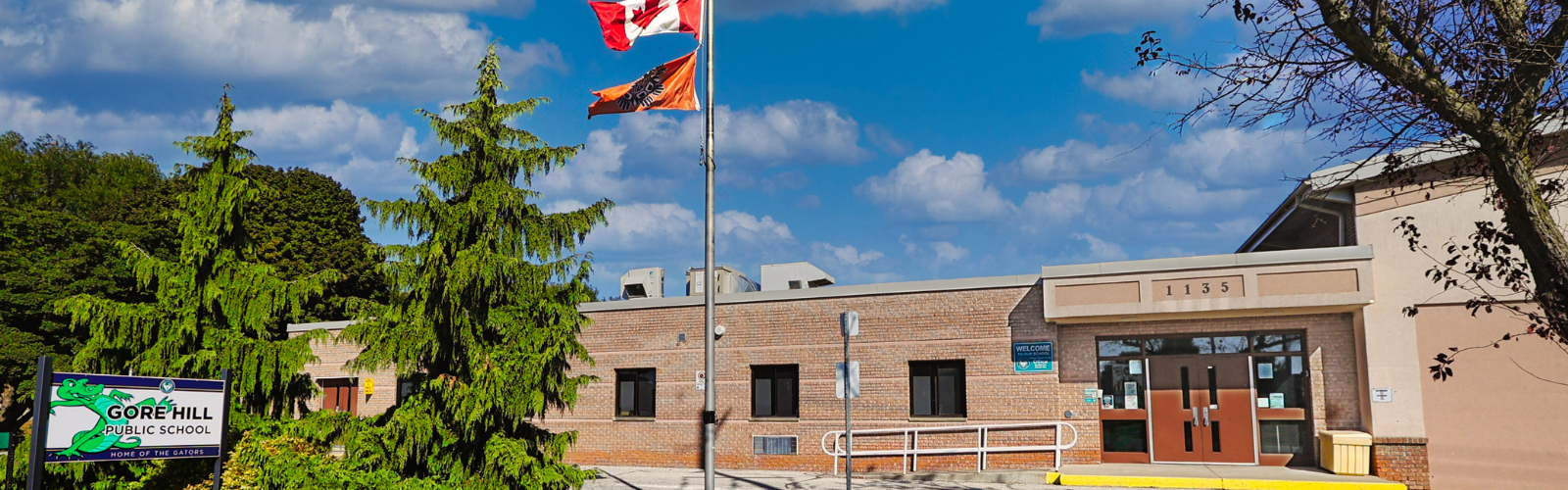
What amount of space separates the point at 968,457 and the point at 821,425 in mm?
3157

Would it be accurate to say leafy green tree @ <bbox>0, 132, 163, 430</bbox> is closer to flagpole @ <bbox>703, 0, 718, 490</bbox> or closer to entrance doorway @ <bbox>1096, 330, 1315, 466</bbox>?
flagpole @ <bbox>703, 0, 718, 490</bbox>

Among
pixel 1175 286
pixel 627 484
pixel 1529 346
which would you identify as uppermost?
pixel 1175 286

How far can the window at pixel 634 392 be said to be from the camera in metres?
22.6

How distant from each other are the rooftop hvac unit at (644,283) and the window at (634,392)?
2776 millimetres

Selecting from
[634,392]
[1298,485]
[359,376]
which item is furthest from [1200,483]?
[359,376]

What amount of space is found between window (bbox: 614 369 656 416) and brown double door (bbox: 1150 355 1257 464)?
35.3 ft

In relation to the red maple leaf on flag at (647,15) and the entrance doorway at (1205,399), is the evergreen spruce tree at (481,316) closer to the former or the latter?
the red maple leaf on flag at (647,15)

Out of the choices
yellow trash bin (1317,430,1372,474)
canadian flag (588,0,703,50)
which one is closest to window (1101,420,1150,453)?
yellow trash bin (1317,430,1372,474)

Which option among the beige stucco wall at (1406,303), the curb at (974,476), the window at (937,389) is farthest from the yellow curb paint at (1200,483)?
the window at (937,389)

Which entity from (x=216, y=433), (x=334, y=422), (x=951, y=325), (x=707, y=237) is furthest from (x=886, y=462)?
(x=216, y=433)

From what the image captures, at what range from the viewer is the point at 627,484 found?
18.8 metres

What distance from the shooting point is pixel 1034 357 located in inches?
757

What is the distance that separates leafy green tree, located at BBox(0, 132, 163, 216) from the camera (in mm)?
47625

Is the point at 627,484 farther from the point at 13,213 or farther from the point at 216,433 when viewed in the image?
the point at 13,213
